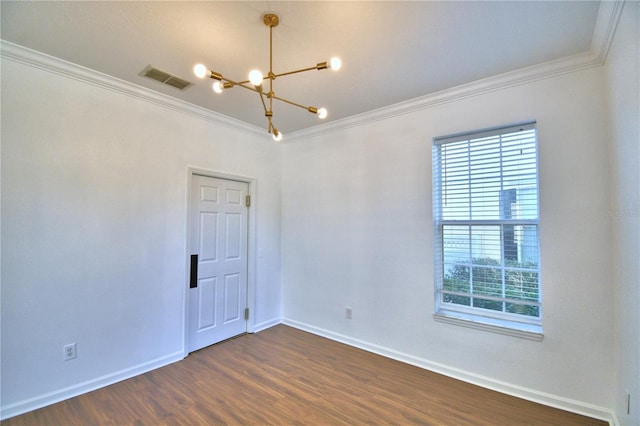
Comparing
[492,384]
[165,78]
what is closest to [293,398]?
[492,384]

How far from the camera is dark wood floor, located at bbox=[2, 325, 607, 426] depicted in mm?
2143

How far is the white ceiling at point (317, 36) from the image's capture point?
5.89ft

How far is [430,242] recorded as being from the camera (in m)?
2.93

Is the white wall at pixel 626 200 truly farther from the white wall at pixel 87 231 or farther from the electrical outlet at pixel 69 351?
the electrical outlet at pixel 69 351

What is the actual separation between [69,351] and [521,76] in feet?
14.7

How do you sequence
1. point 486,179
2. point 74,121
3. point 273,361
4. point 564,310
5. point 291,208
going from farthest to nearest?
point 291,208 < point 273,361 < point 486,179 < point 74,121 < point 564,310

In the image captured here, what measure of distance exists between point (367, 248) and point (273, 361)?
5.26 ft

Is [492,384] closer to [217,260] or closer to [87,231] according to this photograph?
[217,260]

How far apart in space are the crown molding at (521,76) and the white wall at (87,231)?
6.52ft

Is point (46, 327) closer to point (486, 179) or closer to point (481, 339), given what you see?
point (481, 339)

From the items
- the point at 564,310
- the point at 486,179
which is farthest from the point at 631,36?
the point at 564,310

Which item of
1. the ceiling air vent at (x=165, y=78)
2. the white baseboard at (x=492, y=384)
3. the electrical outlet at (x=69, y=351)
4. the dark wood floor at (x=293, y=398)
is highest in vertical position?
the ceiling air vent at (x=165, y=78)

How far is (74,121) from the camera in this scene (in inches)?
97.4

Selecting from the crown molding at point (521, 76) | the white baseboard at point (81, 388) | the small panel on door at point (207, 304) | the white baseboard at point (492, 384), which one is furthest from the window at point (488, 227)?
the white baseboard at point (81, 388)
